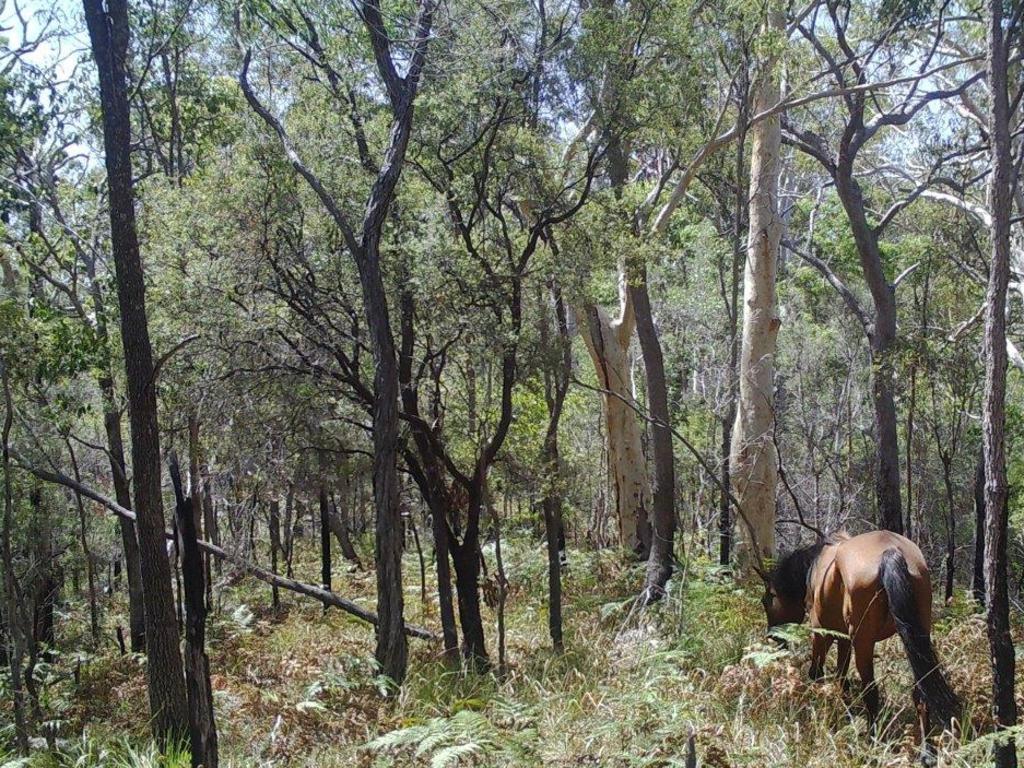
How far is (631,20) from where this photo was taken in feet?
31.4

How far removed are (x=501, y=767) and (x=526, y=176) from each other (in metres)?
5.98

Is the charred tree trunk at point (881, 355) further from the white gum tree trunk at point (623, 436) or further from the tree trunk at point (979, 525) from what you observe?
the white gum tree trunk at point (623, 436)

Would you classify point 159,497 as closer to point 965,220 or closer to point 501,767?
point 501,767

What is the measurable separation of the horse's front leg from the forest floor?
0.15 metres

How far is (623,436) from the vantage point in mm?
15523

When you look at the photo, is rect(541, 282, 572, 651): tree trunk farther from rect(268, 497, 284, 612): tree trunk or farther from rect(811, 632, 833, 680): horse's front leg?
rect(268, 497, 284, 612): tree trunk

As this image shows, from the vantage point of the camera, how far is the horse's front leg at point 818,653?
7348mm

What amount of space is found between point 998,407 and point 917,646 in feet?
5.72

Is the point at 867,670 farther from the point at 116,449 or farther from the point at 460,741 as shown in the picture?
the point at 116,449

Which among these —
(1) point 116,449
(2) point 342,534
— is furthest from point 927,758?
(2) point 342,534

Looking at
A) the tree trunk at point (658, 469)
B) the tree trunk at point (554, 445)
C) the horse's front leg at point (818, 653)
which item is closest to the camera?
the horse's front leg at point (818, 653)

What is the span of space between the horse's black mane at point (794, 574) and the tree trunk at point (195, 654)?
4.89 m

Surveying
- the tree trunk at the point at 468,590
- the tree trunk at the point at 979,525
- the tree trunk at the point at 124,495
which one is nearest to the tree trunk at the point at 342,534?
the tree trunk at the point at 124,495

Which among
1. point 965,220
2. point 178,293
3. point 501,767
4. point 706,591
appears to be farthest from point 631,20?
point 965,220
